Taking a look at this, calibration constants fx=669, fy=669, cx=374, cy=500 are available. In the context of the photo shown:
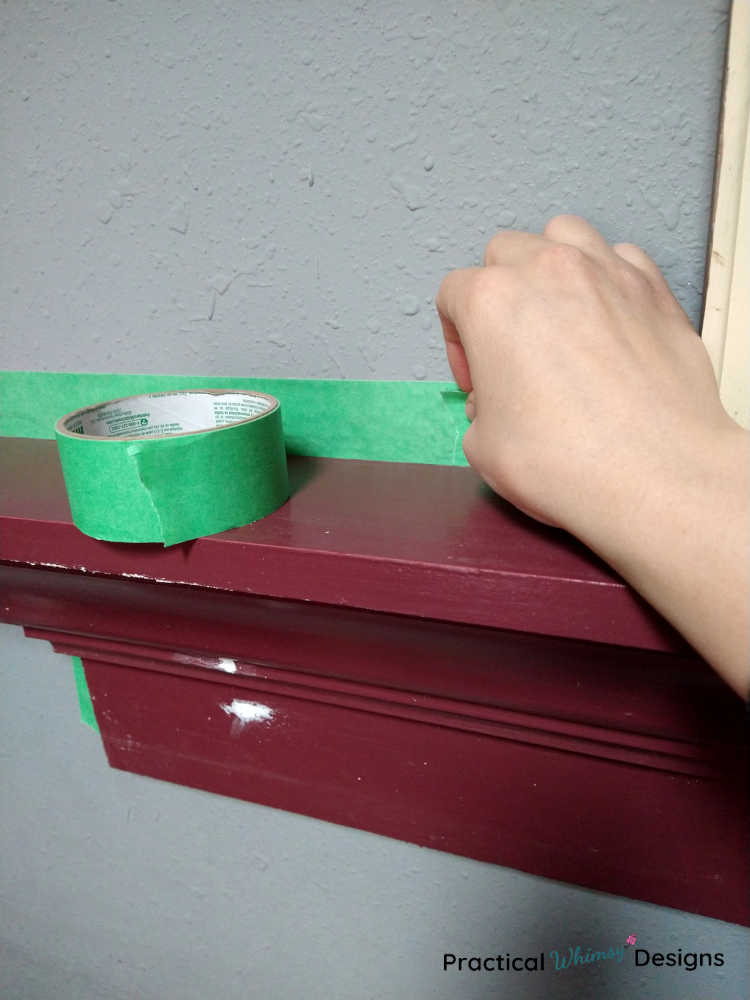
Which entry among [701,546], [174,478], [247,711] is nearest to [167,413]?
[174,478]

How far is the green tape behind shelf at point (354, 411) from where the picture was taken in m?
0.44

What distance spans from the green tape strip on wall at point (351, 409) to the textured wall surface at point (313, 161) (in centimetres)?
1

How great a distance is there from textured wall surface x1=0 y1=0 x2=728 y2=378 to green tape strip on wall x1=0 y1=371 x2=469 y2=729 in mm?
11

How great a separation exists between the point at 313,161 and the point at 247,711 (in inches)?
14.9

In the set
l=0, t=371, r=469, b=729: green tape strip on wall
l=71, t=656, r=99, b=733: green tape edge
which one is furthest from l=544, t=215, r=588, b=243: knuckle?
l=71, t=656, r=99, b=733: green tape edge

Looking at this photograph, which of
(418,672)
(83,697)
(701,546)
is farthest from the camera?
(83,697)

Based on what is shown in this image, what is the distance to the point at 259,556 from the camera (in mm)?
361

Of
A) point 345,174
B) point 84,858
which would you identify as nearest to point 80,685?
point 84,858

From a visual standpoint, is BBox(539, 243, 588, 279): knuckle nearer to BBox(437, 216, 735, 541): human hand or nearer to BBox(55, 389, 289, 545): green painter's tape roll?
BBox(437, 216, 735, 541): human hand

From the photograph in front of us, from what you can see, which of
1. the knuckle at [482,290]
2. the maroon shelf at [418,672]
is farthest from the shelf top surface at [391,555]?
the knuckle at [482,290]

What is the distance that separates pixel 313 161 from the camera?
0.42 m

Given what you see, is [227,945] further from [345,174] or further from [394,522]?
[345,174]

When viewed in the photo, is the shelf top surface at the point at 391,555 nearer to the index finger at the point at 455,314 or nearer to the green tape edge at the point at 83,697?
the index finger at the point at 455,314

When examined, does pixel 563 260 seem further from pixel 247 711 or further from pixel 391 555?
pixel 247 711
